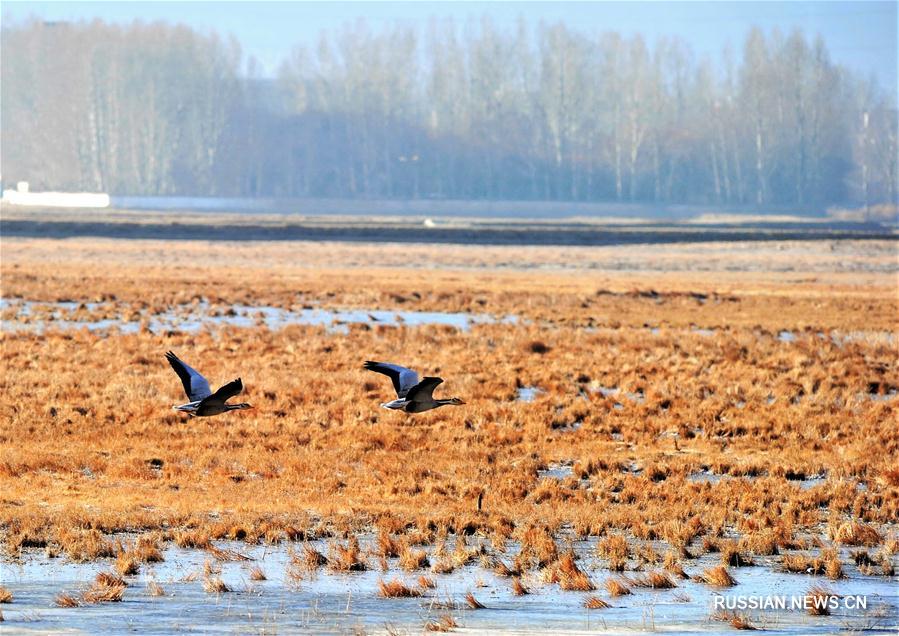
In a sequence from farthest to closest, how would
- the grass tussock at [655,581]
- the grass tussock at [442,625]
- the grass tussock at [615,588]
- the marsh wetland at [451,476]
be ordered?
the grass tussock at [655,581], the grass tussock at [615,588], the marsh wetland at [451,476], the grass tussock at [442,625]

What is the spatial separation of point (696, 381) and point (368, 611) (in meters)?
12.7

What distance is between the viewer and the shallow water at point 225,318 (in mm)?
29656

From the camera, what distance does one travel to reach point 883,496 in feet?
45.0

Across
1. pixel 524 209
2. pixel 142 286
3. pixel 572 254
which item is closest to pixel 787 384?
pixel 142 286

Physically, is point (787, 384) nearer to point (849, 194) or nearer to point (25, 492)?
point (25, 492)

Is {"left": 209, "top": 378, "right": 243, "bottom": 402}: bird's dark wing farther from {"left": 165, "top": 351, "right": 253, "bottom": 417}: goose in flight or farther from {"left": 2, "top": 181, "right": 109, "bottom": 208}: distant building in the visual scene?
{"left": 2, "top": 181, "right": 109, "bottom": 208}: distant building

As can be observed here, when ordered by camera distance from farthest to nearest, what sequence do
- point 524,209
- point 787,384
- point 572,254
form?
point 524,209, point 572,254, point 787,384

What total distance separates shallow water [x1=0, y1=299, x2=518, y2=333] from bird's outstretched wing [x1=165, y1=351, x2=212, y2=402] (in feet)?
54.6

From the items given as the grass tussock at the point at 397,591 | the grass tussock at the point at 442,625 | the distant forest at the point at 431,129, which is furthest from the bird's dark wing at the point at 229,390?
the distant forest at the point at 431,129

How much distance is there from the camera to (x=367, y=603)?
10141 mm

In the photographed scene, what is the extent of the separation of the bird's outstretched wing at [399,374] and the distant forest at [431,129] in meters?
96.9

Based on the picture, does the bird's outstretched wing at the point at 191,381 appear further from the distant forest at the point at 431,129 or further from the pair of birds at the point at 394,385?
Result: the distant forest at the point at 431,129

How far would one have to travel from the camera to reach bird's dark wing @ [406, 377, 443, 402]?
1159 centimetres

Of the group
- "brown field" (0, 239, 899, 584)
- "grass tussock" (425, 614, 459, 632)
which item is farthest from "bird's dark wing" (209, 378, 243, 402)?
"grass tussock" (425, 614, 459, 632)
